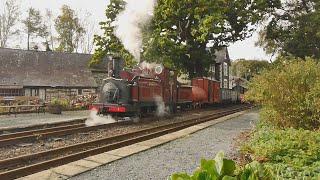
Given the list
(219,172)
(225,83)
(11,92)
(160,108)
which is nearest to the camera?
(219,172)

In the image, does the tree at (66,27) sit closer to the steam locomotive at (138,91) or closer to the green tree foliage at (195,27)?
the green tree foliage at (195,27)

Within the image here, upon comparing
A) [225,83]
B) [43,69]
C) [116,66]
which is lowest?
[116,66]

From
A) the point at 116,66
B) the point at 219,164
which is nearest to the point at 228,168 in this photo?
the point at 219,164

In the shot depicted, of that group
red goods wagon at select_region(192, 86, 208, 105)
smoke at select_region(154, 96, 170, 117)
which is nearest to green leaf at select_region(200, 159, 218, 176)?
smoke at select_region(154, 96, 170, 117)

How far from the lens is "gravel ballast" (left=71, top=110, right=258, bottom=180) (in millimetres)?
4891

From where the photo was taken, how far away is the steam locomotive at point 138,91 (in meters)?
13.1

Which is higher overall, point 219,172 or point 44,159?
point 219,172

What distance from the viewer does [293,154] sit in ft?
16.1

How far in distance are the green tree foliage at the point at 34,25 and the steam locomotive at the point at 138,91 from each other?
1568 inches

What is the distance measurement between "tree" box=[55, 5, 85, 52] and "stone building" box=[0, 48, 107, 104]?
16793 mm

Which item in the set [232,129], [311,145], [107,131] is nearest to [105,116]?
[107,131]

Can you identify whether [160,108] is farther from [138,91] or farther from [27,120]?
[27,120]

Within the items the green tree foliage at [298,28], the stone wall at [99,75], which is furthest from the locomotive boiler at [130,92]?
the stone wall at [99,75]

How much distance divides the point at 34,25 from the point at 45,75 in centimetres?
2594
